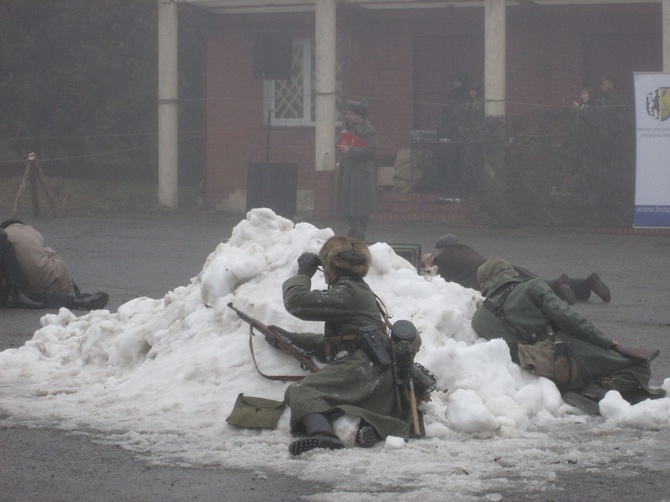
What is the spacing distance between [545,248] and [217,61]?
9.18 meters

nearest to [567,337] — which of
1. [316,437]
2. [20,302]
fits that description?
[316,437]

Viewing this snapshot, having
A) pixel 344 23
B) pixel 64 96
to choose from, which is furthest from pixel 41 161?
pixel 344 23

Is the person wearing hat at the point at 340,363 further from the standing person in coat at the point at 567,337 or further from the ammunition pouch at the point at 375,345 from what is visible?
the standing person in coat at the point at 567,337

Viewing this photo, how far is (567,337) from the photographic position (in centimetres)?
755

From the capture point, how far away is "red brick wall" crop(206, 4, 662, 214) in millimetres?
21578

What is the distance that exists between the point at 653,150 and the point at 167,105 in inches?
346

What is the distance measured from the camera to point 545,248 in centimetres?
1639

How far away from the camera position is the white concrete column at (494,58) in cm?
1970

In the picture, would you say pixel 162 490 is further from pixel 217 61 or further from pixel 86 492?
pixel 217 61

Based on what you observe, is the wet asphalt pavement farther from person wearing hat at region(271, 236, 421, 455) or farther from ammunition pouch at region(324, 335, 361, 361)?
ammunition pouch at region(324, 335, 361, 361)

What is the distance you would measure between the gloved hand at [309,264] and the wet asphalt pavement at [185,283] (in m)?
1.54

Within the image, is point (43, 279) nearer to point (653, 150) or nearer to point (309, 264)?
point (309, 264)

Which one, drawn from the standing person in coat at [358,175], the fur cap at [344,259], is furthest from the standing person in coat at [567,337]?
the standing person in coat at [358,175]

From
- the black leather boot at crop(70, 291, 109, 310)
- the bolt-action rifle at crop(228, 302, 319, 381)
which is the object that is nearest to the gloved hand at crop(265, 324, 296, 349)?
the bolt-action rifle at crop(228, 302, 319, 381)
